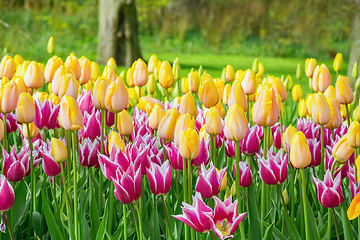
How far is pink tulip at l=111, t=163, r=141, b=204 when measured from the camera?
1148mm

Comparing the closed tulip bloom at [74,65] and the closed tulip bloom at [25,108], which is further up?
the closed tulip bloom at [74,65]

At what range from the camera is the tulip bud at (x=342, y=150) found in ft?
4.35

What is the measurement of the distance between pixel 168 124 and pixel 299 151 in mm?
434

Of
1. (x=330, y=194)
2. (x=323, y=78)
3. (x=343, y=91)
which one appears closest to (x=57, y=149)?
(x=330, y=194)

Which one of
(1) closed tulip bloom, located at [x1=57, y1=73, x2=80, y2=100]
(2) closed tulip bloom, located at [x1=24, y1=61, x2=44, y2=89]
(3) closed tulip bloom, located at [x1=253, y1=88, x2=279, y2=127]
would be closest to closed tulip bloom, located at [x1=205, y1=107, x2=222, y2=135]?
(3) closed tulip bloom, located at [x1=253, y1=88, x2=279, y2=127]

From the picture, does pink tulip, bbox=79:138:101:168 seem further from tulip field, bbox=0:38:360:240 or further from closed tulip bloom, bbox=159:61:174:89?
closed tulip bloom, bbox=159:61:174:89

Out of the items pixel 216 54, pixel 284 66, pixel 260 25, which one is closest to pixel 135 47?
pixel 284 66

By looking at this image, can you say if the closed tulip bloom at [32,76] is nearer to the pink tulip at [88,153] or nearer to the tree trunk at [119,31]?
the pink tulip at [88,153]

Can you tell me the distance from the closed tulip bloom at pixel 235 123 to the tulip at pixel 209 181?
0.35 ft

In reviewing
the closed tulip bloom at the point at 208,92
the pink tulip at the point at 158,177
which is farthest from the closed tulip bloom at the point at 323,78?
the pink tulip at the point at 158,177

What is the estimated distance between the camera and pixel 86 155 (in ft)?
4.85

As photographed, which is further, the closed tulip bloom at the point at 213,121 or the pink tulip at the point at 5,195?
the closed tulip bloom at the point at 213,121

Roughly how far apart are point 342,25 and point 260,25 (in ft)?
8.34

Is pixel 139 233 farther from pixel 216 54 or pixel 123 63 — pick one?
pixel 216 54
